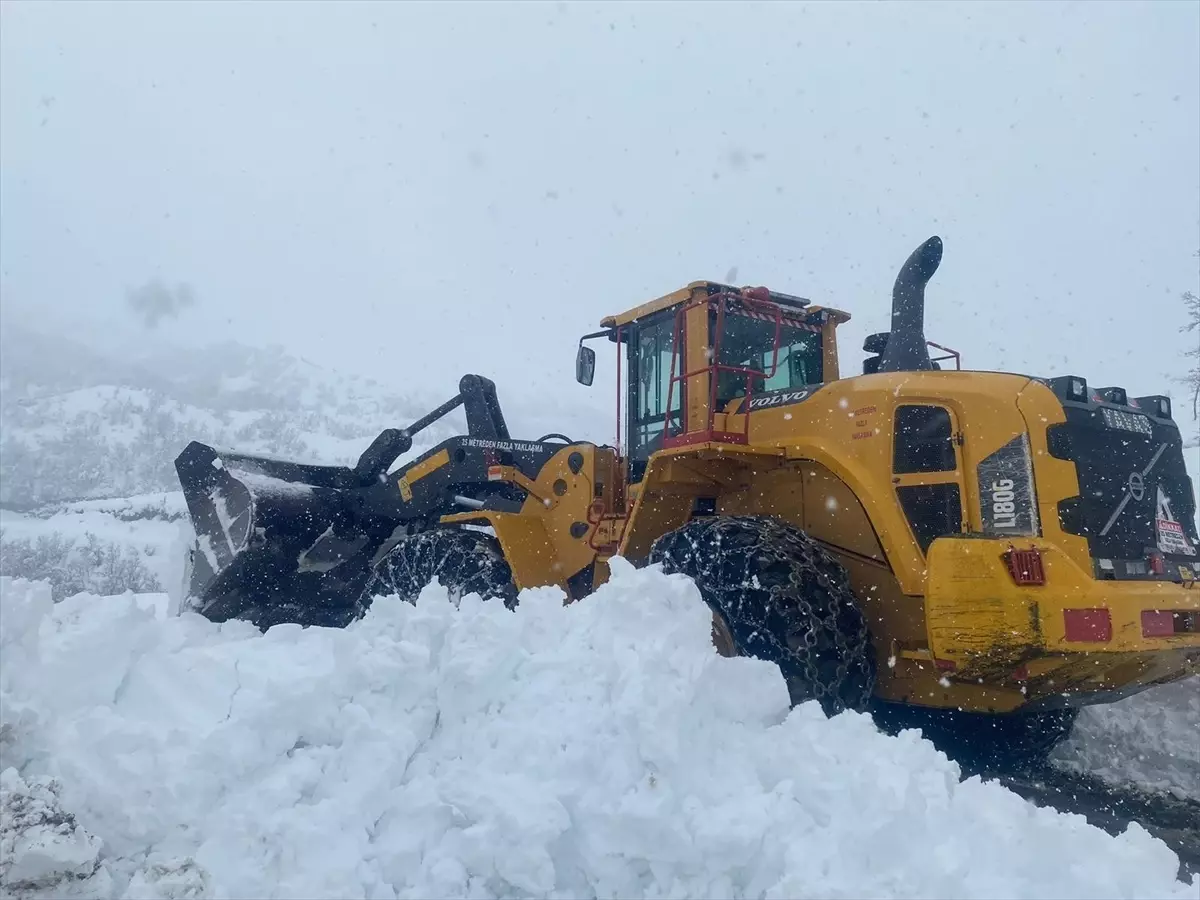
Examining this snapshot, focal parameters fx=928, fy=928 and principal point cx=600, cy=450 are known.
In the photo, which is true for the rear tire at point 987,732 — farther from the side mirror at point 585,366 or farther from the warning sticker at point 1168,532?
the side mirror at point 585,366

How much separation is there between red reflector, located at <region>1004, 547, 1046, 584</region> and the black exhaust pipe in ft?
5.25

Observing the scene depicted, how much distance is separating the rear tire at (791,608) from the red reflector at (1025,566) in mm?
767

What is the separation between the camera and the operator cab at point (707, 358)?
579 cm

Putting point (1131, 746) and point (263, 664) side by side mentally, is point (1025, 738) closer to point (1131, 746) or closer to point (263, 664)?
point (1131, 746)

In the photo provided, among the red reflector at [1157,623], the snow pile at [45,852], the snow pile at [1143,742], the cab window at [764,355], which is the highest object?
the cab window at [764,355]

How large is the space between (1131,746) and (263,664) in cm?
580

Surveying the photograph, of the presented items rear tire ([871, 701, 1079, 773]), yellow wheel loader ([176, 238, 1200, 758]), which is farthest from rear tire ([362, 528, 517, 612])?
rear tire ([871, 701, 1079, 773])

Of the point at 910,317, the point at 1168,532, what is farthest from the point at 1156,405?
the point at 910,317

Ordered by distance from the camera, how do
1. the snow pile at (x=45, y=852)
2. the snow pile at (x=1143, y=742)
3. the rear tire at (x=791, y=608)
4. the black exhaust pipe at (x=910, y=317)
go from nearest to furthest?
the snow pile at (x=45, y=852) → the rear tire at (x=791, y=608) → the black exhaust pipe at (x=910, y=317) → the snow pile at (x=1143, y=742)

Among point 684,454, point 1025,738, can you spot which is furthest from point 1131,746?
point 684,454

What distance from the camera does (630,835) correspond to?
104 inches

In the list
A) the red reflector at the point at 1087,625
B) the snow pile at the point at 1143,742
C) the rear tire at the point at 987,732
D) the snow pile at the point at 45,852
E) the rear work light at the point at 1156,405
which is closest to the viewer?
the snow pile at the point at 45,852

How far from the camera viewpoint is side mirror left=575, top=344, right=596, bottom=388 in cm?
684

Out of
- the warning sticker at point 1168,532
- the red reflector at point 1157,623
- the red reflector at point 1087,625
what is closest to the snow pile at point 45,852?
the red reflector at point 1087,625
